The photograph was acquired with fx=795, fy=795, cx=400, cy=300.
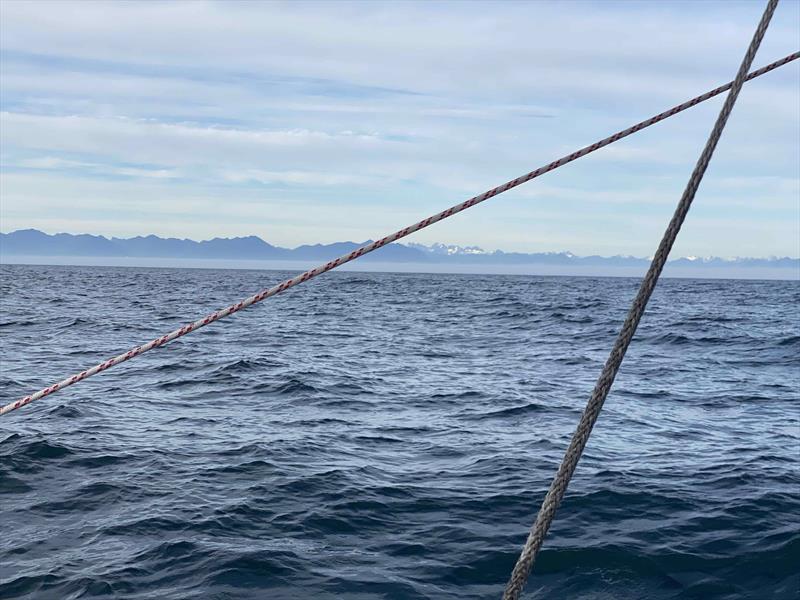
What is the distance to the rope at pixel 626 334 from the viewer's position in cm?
324

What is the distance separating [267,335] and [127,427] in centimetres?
2128

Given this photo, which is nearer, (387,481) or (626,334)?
(626,334)

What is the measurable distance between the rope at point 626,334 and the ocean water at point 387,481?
5.28 meters

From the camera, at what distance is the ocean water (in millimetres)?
8672

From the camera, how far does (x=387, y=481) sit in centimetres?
1202

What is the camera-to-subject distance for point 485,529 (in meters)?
10.0

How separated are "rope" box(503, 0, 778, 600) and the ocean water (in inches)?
208

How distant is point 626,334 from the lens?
3.26 m

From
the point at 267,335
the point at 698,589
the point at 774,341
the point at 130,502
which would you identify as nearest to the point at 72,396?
the point at 130,502

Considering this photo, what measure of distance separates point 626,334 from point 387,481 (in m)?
9.20

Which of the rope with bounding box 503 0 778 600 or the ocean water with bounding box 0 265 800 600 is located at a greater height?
the rope with bounding box 503 0 778 600

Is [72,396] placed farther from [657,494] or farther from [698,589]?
[698,589]

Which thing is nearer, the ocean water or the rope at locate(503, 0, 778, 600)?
the rope at locate(503, 0, 778, 600)

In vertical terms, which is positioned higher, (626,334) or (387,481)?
(626,334)
